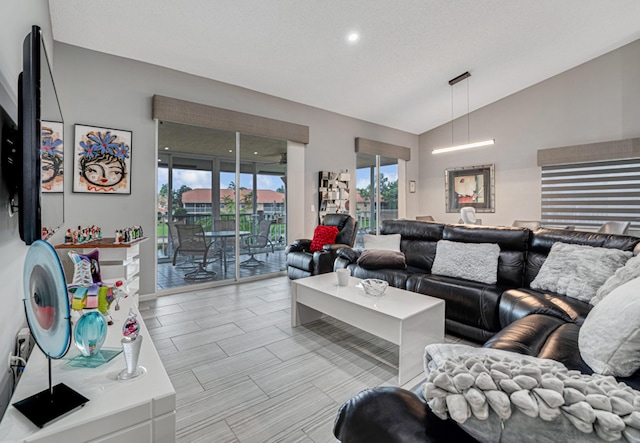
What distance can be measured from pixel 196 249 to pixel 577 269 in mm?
4297

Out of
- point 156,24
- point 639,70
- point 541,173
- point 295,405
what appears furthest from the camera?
point 541,173

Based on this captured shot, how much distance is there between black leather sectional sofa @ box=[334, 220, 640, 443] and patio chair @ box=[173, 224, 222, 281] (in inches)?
79.8

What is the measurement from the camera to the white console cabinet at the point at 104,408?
0.85 m

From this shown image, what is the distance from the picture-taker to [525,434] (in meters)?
0.55

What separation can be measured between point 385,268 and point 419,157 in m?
5.39

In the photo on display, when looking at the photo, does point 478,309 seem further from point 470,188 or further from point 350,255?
point 470,188

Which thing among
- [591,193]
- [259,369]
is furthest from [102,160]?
[591,193]

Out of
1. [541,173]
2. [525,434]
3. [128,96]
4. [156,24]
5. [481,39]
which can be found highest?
[481,39]

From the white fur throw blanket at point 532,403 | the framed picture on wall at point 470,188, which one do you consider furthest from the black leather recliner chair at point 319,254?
the white fur throw blanket at point 532,403

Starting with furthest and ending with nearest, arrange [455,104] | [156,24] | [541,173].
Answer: [455,104] < [541,173] < [156,24]

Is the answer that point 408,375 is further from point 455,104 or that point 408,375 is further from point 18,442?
point 455,104

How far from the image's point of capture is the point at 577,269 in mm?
2297

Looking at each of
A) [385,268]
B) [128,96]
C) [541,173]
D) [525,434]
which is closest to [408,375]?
[385,268]

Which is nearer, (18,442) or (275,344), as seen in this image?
(18,442)
